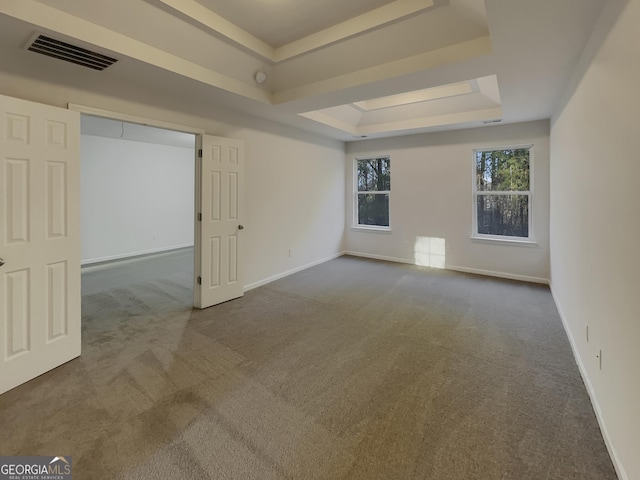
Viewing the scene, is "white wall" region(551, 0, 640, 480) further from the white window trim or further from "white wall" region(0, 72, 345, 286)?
"white wall" region(0, 72, 345, 286)

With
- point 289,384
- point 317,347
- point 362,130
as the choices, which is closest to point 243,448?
point 289,384

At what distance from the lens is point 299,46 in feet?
10.0

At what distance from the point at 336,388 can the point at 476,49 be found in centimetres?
289

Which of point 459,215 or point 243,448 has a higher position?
point 459,215

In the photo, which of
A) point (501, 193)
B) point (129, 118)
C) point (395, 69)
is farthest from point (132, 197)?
point (501, 193)

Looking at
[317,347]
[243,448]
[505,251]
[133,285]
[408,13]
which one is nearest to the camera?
[243,448]

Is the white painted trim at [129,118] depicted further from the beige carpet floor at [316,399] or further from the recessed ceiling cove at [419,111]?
the beige carpet floor at [316,399]

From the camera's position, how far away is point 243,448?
5.38ft

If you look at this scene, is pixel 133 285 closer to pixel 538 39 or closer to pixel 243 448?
pixel 243 448

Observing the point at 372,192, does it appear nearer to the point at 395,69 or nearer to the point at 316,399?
the point at 395,69

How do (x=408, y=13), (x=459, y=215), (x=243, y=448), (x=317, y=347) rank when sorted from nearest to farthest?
(x=243, y=448), (x=408, y=13), (x=317, y=347), (x=459, y=215)

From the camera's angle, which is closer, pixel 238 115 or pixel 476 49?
→ pixel 476 49

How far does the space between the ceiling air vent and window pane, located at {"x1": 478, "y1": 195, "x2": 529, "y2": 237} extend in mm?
5412

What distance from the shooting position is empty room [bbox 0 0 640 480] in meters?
1.60
